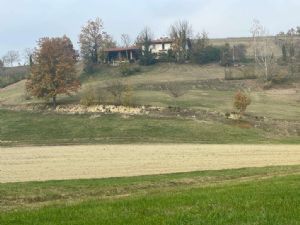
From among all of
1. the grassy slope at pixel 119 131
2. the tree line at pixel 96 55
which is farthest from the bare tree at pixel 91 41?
the grassy slope at pixel 119 131

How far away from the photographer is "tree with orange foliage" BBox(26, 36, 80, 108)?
98.4m

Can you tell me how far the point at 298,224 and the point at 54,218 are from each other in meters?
5.33

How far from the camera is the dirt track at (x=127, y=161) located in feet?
120

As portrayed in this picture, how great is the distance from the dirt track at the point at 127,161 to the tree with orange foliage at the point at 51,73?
40.3 metres

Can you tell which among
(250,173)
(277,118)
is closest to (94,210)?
(250,173)

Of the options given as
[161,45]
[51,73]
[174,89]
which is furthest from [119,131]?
[161,45]

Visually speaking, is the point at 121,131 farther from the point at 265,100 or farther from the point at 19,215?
the point at 19,215

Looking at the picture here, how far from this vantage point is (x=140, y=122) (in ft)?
258

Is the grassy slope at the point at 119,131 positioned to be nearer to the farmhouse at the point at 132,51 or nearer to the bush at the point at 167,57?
the bush at the point at 167,57

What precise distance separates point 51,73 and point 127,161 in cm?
5831

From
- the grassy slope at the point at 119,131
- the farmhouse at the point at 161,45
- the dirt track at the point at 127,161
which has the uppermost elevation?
the farmhouse at the point at 161,45

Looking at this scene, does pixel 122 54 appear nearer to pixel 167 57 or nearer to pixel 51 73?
pixel 167 57

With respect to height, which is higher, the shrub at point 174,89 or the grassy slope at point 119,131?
the shrub at point 174,89

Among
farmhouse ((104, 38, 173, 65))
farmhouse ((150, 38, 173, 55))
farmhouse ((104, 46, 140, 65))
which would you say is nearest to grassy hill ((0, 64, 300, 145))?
farmhouse ((104, 38, 173, 65))
